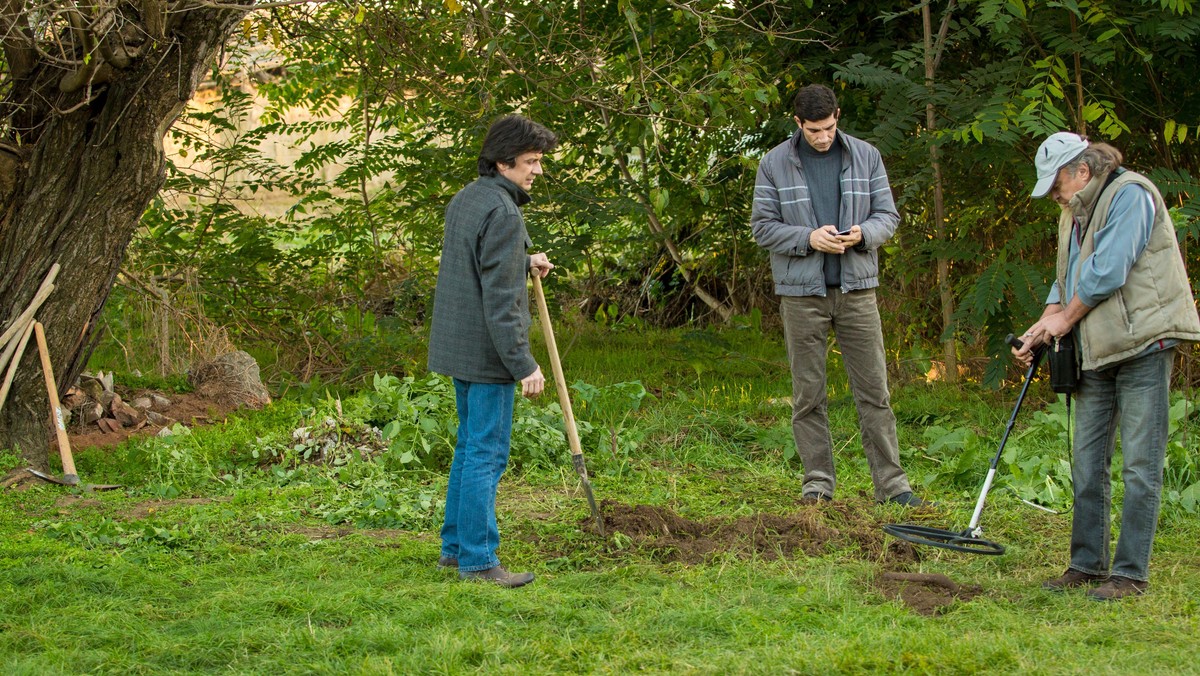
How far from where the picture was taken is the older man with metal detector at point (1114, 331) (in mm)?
4473

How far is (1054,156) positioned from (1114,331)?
702 millimetres

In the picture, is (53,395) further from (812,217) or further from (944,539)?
(944,539)

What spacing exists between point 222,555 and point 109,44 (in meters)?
3.33

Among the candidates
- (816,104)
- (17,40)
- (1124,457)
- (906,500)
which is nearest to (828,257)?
(816,104)

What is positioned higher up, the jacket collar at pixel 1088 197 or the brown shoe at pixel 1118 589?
the jacket collar at pixel 1088 197

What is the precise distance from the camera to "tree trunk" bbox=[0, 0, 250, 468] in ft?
→ 24.1

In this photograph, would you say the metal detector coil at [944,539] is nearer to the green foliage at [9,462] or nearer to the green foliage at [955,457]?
the green foliage at [955,457]

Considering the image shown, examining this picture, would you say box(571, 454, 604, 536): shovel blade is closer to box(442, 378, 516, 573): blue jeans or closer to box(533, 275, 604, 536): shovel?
box(533, 275, 604, 536): shovel

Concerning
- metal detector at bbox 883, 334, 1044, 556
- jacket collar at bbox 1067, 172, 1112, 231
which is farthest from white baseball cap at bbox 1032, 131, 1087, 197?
metal detector at bbox 883, 334, 1044, 556

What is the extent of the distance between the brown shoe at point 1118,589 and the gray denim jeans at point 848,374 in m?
1.56

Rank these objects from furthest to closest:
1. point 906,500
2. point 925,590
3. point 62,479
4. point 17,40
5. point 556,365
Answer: point 17,40, point 62,479, point 906,500, point 556,365, point 925,590

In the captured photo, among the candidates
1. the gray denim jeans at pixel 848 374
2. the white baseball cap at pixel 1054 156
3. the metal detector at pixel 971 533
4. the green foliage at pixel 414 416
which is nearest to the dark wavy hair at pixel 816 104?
the gray denim jeans at pixel 848 374

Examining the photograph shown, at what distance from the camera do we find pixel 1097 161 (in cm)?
457

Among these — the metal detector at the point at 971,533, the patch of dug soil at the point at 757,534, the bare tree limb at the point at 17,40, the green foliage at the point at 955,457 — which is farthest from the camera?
the bare tree limb at the point at 17,40
